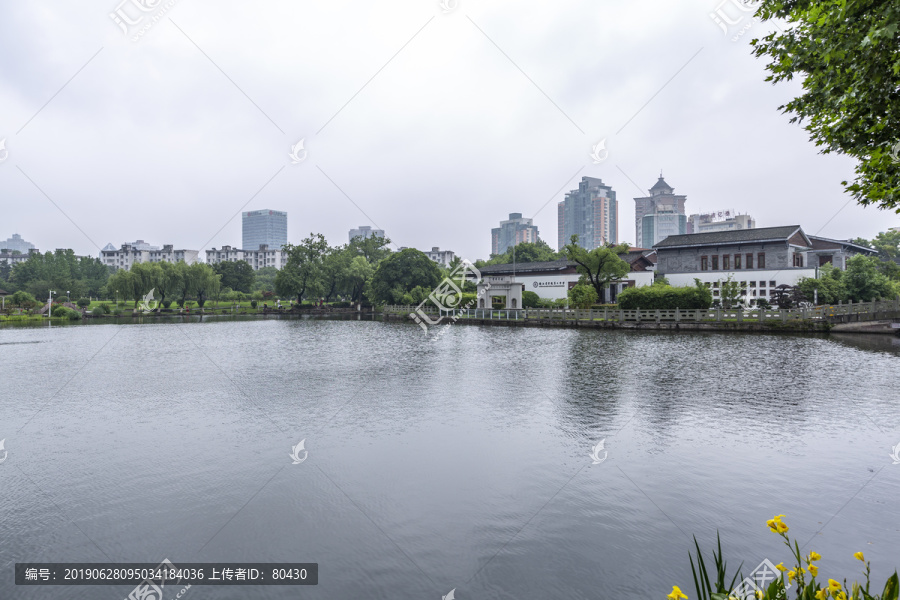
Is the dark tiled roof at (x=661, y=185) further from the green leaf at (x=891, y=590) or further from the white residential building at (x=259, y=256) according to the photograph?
the green leaf at (x=891, y=590)

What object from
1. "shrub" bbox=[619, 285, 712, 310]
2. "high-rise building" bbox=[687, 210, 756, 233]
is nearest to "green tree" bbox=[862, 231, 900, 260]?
"high-rise building" bbox=[687, 210, 756, 233]

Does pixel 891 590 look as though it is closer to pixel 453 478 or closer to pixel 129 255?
pixel 453 478

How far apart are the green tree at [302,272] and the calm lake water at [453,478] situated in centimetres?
6461

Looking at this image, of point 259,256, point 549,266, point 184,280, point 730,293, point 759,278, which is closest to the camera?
point 730,293

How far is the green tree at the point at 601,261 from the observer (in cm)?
4931

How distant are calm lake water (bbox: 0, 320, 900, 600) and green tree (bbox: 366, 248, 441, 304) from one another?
53.1 metres

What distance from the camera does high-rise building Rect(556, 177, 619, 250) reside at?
166750 mm

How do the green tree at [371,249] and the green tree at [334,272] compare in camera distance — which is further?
the green tree at [371,249]

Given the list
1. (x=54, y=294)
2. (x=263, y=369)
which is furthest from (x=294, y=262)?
(x=263, y=369)

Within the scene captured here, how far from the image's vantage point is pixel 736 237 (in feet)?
167

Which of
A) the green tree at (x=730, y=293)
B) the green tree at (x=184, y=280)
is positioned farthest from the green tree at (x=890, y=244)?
the green tree at (x=184, y=280)

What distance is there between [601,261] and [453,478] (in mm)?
44508

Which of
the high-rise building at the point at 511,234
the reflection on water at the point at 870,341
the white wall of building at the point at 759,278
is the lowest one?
the reflection on water at the point at 870,341

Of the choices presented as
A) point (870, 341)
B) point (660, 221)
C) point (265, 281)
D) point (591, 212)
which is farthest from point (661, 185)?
point (870, 341)
